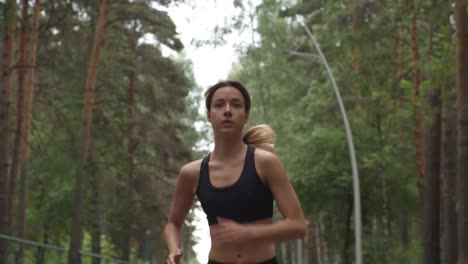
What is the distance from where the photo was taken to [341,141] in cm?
3209

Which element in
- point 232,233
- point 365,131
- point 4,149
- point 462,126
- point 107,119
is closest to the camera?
point 232,233

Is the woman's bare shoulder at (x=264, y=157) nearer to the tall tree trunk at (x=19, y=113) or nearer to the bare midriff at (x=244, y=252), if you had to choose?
the bare midriff at (x=244, y=252)

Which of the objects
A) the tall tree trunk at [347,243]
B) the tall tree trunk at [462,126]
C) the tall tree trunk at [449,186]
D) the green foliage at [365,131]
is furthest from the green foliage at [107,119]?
the tall tree trunk at [449,186]

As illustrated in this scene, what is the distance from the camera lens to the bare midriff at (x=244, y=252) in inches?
156

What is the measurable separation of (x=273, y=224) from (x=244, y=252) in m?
0.16

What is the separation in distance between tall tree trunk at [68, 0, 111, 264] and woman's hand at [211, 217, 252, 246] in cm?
2086

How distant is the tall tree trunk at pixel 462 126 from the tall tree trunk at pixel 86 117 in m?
9.72

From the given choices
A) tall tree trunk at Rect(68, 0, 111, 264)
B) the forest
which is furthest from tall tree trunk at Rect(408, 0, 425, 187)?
tall tree trunk at Rect(68, 0, 111, 264)

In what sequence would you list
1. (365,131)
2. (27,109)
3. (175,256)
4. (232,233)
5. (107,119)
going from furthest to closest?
(365,131)
(107,119)
(27,109)
(175,256)
(232,233)

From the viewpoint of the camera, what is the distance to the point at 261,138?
4449mm

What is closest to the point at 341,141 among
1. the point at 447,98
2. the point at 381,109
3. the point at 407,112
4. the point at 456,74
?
the point at 381,109

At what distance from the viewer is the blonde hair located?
174 inches

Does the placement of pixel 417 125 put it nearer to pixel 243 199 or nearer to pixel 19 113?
pixel 19 113

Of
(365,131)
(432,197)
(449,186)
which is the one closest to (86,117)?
(432,197)
